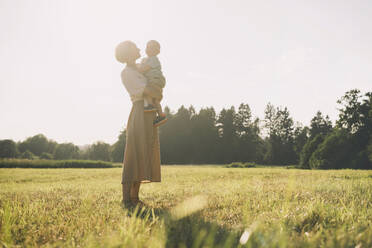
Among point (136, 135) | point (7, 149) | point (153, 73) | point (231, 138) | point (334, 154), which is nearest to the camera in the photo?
point (136, 135)

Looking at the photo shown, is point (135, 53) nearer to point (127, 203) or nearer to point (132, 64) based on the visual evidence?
point (132, 64)

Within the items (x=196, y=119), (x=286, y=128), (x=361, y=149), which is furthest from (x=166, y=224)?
(x=286, y=128)

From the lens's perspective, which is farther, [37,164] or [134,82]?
[37,164]

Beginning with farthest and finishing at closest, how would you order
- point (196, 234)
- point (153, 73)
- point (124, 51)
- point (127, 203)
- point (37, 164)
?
point (37, 164), point (124, 51), point (153, 73), point (127, 203), point (196, 234)

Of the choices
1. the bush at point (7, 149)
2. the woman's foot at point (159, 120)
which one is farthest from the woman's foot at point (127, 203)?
the bush at point (7, 149)

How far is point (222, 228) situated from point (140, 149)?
1818 mm

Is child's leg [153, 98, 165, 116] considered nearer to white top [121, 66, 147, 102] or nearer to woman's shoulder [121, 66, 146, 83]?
white top [121, 66, 147, 102]

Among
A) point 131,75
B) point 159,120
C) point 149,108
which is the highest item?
point 131,75

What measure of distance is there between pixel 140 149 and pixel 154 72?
1.29 m

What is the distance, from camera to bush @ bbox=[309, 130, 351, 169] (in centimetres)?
3194

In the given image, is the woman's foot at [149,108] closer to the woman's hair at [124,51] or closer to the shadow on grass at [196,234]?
the woman's hair at [124,51]

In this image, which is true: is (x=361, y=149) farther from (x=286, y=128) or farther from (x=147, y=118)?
(x=147, y=118)

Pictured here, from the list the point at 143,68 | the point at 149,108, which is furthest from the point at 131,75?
the point at 149,108

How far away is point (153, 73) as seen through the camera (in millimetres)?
3500
